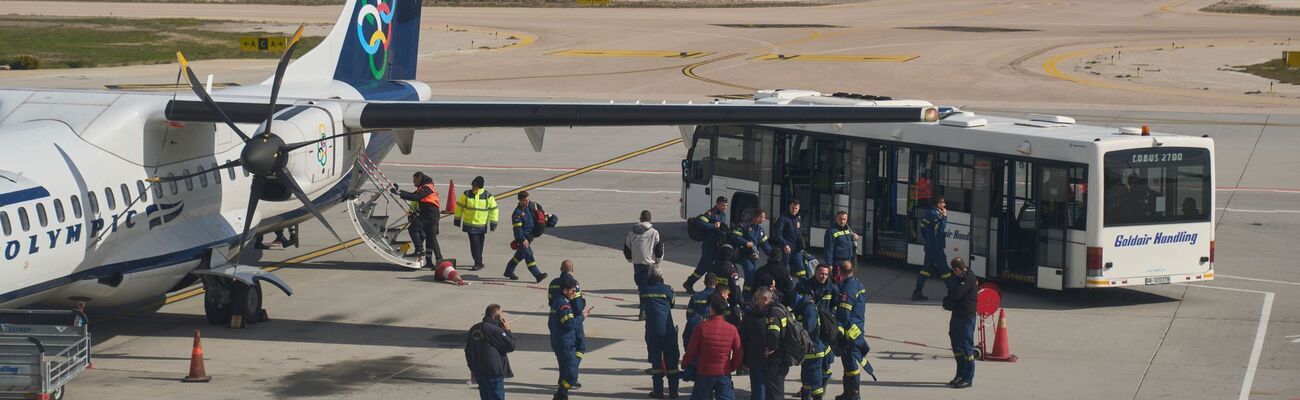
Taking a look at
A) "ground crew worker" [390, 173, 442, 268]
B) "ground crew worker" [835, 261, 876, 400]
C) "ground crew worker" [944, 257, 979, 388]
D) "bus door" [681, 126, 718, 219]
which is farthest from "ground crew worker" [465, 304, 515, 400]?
"bus door" [681, 126, 718, 219]

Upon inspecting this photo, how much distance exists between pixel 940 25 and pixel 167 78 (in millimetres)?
39495

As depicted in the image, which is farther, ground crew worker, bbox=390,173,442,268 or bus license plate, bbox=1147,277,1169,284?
ground crew worker, bbox=390,173,442,268

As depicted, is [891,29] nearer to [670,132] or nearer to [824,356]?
[670,132]

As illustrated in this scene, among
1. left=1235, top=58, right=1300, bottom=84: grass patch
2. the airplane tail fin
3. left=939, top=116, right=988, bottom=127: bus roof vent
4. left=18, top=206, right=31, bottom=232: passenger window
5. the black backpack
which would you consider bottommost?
the black backpack

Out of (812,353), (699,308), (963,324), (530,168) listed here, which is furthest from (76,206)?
(530,168)

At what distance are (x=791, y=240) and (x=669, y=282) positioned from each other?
2.56 metres

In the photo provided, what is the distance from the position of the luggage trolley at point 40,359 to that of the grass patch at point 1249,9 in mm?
79438

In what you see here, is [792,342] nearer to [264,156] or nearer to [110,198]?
[264,156]

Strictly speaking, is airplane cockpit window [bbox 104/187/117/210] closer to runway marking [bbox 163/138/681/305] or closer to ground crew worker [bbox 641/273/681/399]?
runway marking [bbox 163/138/681/305]

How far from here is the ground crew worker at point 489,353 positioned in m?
14.4

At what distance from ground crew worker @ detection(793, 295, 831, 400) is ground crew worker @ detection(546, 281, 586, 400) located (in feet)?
7.58

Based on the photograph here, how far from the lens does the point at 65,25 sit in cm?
7988

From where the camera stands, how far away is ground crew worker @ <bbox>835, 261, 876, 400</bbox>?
1555cm

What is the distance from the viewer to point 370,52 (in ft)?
84.0
